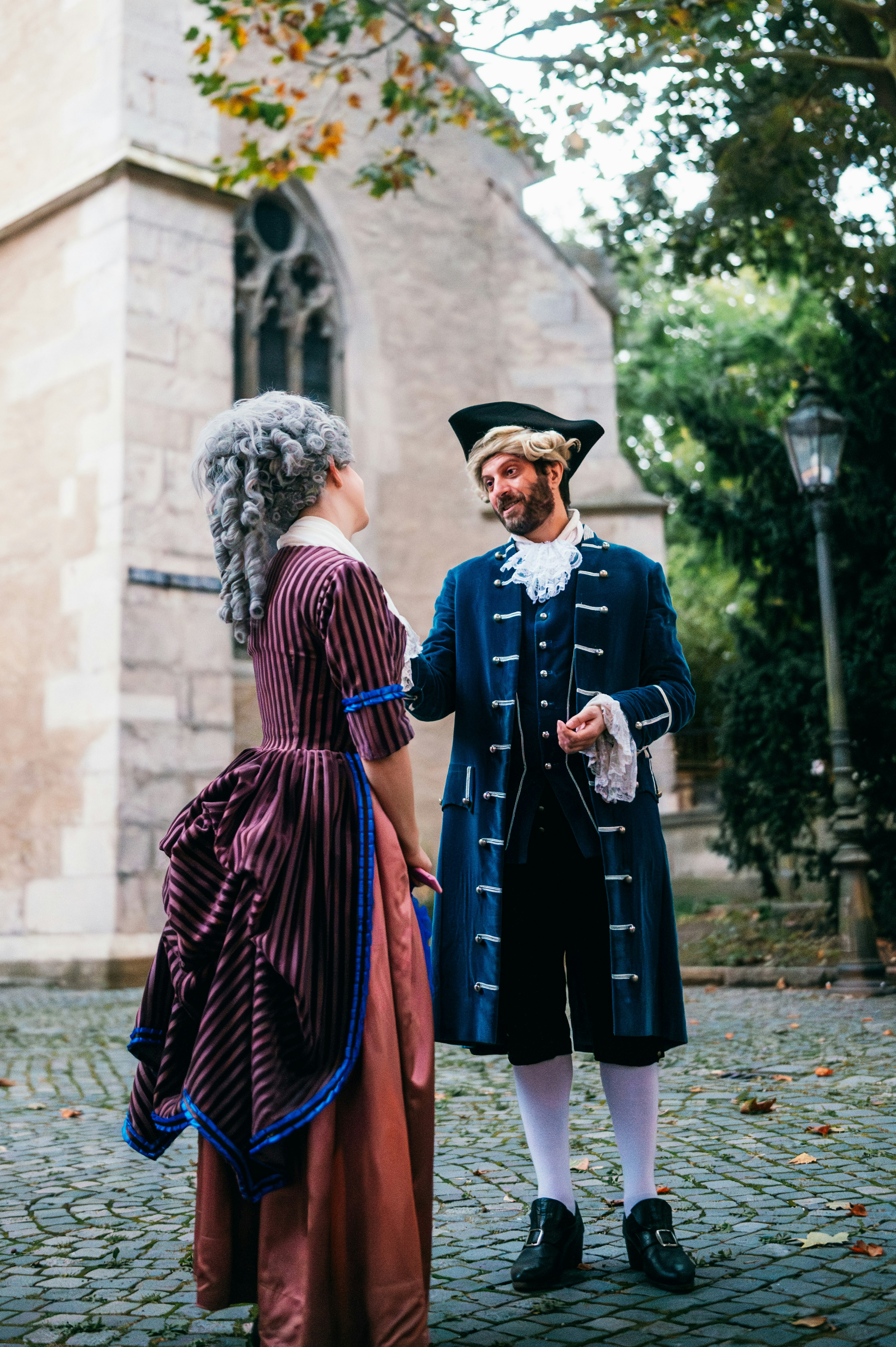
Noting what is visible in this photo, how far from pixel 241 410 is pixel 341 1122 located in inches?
53.1

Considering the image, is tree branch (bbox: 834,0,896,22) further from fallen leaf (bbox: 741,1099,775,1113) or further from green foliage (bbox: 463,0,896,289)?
fallen leaf (bbox: 741,1099,775,1113)

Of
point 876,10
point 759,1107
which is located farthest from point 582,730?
point 876,10

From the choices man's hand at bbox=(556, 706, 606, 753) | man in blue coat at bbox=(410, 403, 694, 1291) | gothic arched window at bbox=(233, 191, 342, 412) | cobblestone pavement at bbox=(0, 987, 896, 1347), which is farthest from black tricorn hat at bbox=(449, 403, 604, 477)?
gothic arched window at bbox=(233, 191, 342, 412)

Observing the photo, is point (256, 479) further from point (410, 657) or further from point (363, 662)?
point (410, 657)

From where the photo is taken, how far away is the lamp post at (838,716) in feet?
25.8

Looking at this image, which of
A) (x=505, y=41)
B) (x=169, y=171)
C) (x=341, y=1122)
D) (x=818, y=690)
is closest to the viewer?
(x=341, y=1122)

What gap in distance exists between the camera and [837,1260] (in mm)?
2900

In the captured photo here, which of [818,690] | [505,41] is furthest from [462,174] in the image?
[818,690]

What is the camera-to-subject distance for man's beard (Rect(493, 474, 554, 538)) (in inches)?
120

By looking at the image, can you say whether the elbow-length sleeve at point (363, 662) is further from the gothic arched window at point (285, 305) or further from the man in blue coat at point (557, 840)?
the gothic arched window at point (285, 305)

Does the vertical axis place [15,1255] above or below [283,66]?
below

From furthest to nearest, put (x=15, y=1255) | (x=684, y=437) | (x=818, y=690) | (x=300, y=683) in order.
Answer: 1. (x=684, y=437)
2. (x=818, y=690)
3. (x=15, y=1255)
4. (x=300, y=683)

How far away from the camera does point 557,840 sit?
2.91 metres

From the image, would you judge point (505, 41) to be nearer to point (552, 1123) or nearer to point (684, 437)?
point (552, 1123)
